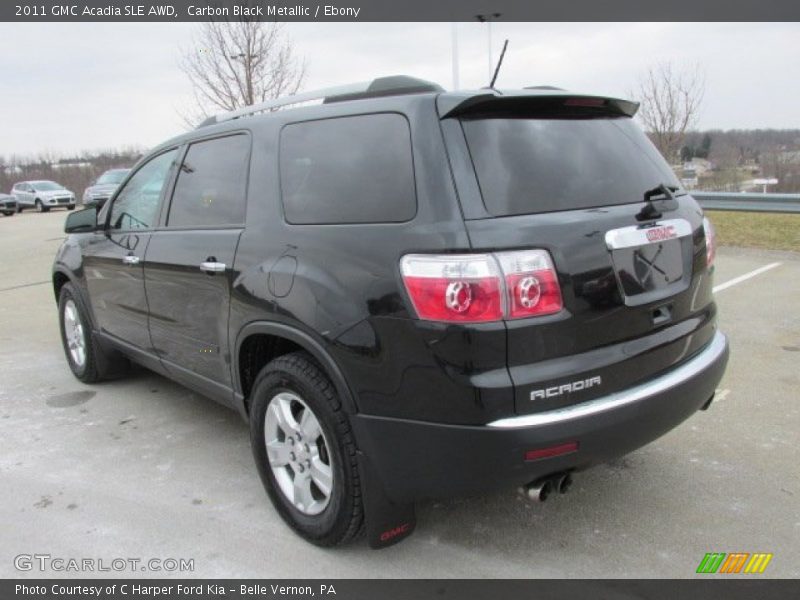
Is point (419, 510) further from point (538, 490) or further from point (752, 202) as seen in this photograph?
point (752, 202)

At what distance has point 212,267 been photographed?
10.5ft

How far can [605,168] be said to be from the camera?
2670mm

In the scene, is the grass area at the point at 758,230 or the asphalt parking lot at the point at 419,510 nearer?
the asphalt parking lot at the point at 419,510

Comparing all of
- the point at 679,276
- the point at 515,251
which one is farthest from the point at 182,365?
the point at 679,276

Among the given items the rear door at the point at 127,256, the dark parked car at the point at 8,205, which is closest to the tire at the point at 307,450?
the rear door at the point at 127,256

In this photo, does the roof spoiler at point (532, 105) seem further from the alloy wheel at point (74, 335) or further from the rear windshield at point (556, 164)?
the alloy wheel at point (74, 335)

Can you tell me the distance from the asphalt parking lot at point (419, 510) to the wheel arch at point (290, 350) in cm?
63

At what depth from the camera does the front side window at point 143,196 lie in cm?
400

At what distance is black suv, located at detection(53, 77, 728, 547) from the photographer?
219cm

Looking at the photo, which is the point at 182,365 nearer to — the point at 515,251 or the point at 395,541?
the point at 395,541

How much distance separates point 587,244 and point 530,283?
0.31m

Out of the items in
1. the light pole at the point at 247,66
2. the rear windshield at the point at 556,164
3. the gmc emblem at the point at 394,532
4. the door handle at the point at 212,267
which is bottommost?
the gmc emblem at the point at 394,532

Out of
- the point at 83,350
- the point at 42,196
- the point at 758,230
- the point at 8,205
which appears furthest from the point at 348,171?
the point at 42,196

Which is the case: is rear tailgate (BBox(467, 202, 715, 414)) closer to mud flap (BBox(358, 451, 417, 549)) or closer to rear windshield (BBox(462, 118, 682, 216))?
rear windshield (BBox(462, 118, 682, 216))
